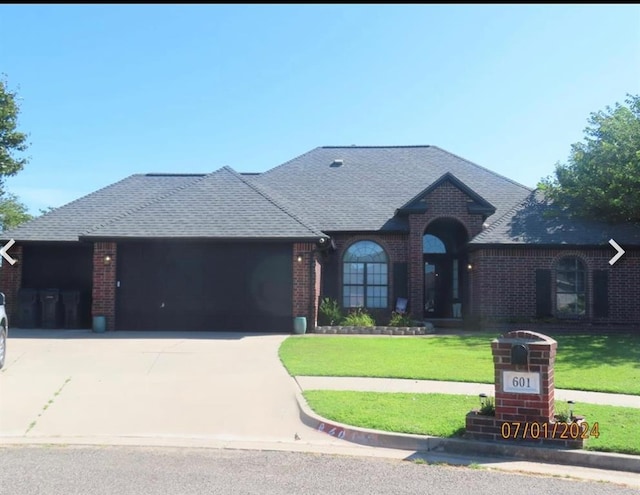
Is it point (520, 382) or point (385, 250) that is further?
point (385, 250)

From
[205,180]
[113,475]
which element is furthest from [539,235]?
[113,475]

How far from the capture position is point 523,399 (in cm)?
645

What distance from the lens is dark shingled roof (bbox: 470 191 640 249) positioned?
1791 cm

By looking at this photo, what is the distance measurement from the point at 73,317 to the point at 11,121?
18311 millimetres

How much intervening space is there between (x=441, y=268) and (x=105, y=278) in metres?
11.7

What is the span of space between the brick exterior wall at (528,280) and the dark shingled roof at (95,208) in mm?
10965

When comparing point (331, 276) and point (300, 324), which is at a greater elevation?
point (331, 276)

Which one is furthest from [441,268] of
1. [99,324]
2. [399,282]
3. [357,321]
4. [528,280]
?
[99,324]

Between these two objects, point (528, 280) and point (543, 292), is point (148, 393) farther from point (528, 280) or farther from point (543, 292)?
point (543, 292)

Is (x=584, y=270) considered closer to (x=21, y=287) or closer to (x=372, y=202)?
(x=372, y=202)

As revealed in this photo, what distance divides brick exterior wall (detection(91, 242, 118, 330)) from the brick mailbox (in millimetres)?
12466

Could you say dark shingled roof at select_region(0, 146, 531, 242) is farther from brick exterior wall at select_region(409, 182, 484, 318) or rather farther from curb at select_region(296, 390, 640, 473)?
curb at select_region(296, 390, 640, 473)

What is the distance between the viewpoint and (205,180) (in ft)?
63.4

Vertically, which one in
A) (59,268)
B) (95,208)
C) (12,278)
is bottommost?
(12,278)
